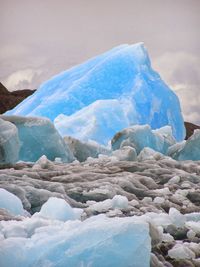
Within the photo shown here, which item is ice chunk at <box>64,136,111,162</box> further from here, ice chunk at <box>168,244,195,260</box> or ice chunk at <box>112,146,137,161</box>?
ice chunk at <box>168,244,195,260</box>

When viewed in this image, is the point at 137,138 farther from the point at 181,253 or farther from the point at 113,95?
the point at 181,253

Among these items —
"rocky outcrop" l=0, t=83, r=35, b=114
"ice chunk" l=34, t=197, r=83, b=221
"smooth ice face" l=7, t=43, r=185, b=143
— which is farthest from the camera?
"rocky outcrop" l=0, t=83, r=35, b=114

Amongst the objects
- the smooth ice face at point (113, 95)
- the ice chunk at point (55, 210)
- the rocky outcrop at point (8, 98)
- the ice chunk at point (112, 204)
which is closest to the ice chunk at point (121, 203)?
the ice chunk at point (112, 204)

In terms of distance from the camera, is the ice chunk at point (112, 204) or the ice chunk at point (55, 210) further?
the ice chunk at point (112, 204)

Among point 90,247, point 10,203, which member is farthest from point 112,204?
point 90,247

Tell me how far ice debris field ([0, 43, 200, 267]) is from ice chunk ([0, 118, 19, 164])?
18mm

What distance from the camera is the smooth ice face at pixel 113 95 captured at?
58.4 feet

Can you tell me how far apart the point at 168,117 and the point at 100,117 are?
3.54m

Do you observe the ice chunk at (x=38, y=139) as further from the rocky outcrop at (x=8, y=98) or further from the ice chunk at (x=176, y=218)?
the rocky outcrop at (x=8, y=98)

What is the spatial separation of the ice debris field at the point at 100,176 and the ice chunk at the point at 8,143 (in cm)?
2

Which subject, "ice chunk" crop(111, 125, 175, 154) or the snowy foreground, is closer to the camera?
the snowy foreground

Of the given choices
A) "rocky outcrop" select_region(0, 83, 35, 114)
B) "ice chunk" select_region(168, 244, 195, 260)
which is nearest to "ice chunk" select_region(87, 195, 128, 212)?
"ice chunk" select_region(168, 244, 195, 260)

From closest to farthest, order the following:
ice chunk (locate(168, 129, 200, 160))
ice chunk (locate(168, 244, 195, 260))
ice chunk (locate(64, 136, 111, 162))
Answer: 1. ice chunk (locate(168, 244, 195, 260))
2. ice chunk (locate(64, 136, 111, 162))
3. ice chunk (locate(168, 129, 200, 160))

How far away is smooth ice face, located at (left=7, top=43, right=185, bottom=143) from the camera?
17.8m
